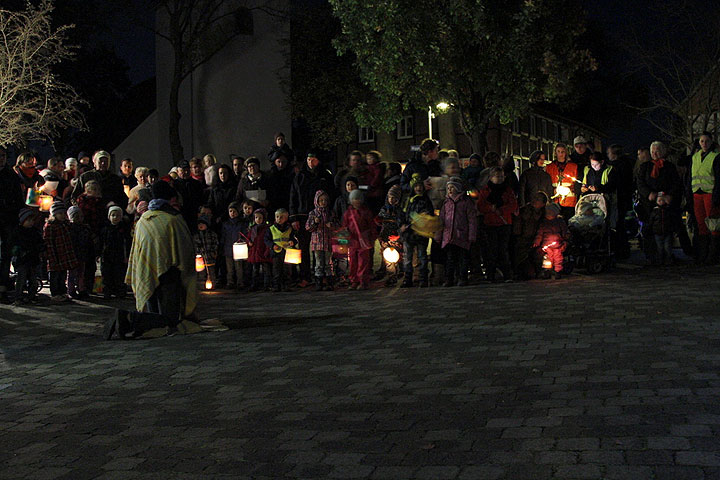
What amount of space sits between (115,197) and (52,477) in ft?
34.2

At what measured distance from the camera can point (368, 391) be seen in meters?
6.76

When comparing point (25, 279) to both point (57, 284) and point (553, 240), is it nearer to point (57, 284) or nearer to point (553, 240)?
point (57, 284)

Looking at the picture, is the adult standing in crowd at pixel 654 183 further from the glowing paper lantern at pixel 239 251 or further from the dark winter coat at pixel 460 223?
the glowing paper lantern at pixel 239 251

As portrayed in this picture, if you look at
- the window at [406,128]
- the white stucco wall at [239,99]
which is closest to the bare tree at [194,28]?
the white stucco wall at [239,99]

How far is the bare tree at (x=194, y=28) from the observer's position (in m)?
40.0

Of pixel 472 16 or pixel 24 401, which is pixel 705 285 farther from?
pixel 472 16

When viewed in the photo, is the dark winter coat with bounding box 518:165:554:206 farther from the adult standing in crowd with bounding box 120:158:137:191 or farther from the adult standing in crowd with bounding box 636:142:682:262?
the adult standing in crowd with bounding box 120:158:137:191

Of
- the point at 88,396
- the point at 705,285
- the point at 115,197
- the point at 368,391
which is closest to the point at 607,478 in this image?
the point at 368,391

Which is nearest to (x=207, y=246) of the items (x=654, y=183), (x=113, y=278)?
(x=113, y=278)

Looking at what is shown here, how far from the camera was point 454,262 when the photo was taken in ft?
47.2

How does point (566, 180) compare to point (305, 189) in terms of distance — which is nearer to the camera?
point (305, 189)

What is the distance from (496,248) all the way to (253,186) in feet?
14.3

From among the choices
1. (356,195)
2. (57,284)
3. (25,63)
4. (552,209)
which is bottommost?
(57,284)

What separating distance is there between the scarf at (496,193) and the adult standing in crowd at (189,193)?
17.1 ft
